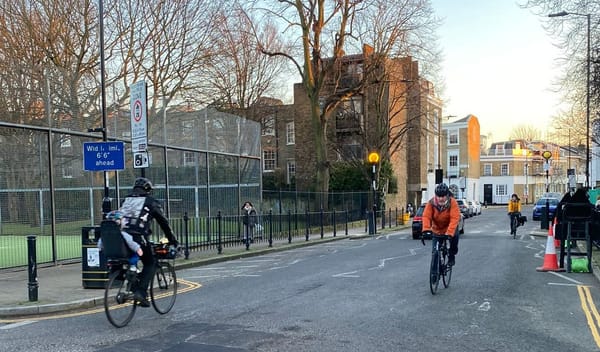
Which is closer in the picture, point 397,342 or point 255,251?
point 397,342

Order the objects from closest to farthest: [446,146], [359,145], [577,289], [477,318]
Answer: [477,318] → [577,289] → [359,145] → [446,146]

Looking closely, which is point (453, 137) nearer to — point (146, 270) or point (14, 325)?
point (146, 270)

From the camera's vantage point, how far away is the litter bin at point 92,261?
9594mm

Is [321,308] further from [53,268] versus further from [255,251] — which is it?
[255,251]

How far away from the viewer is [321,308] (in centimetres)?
795

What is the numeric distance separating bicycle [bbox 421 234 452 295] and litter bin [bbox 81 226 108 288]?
5.78 meters

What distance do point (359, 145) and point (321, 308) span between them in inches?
1446

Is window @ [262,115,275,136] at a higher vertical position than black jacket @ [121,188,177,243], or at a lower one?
higher

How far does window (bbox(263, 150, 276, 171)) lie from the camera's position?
166ft

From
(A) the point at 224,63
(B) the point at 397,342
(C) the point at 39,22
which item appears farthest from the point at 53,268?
(A) the point at 224,63

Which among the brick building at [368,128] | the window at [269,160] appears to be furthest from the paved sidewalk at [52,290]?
the window at [269,160]

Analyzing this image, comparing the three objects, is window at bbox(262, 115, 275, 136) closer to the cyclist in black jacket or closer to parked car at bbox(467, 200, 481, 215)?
parked car at bbox(467, 200, 481, 215)

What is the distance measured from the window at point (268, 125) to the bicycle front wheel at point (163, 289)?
39.1 meters

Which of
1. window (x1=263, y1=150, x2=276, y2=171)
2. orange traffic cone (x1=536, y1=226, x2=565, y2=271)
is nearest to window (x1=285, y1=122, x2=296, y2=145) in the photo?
window (x1=263, y1=150, x2=276, y2=171)
